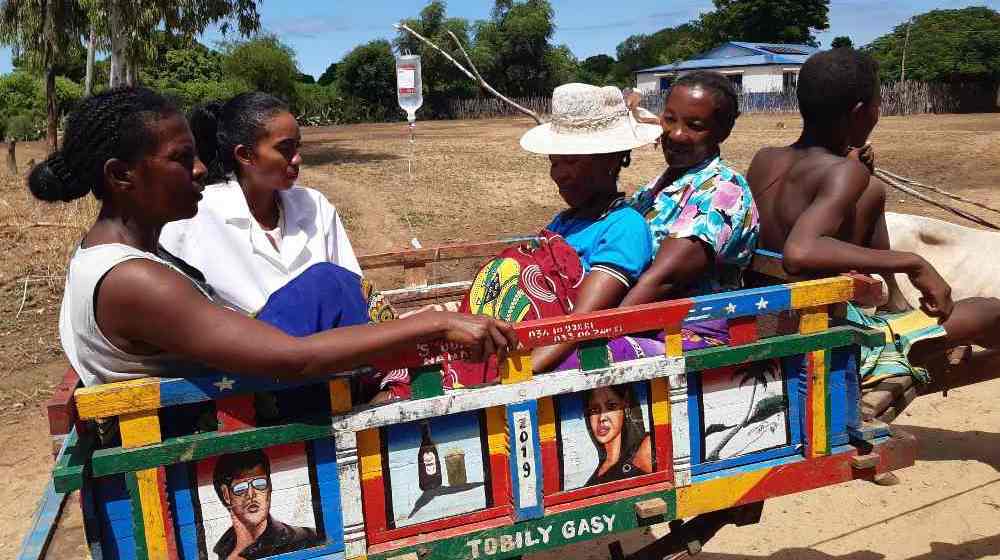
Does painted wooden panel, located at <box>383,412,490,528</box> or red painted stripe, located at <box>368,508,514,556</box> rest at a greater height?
painted wooden panel, located at <box>383,412,490,528</box>

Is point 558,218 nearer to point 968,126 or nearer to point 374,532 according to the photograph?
point 374,532

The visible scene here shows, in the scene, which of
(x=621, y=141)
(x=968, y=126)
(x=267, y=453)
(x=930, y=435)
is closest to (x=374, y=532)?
(x=267, y=453)

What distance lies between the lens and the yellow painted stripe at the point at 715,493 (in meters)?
2.33

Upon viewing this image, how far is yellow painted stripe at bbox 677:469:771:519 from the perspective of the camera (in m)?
2.33

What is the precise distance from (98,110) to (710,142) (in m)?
1.97

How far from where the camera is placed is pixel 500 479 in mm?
2139

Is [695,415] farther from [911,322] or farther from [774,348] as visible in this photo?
[911,322]

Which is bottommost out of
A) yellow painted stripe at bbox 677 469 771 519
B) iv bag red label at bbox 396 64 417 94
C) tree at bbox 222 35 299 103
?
yellow painted stripe at bbox 677 469 771 519

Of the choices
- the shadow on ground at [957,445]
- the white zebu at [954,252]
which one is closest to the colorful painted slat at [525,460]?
the white zebu at [954,252]

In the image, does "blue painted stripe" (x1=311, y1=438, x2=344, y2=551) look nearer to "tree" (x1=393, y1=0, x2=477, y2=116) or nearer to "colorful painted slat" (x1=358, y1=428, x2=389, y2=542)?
"colorful painted slat" (x1=358, y1=428, x2=389, y2=542)

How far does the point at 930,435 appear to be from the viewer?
471cm

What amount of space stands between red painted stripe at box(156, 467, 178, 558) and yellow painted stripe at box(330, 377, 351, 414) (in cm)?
40

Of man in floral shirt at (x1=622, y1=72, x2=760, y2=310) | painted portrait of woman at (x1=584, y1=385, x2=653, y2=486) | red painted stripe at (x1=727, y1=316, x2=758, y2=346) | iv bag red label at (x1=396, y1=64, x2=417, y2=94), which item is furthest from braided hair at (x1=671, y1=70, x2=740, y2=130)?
iv bag red label at (x1=396, y1=64, x2=417, y2=94)

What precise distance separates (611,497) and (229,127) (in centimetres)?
188
